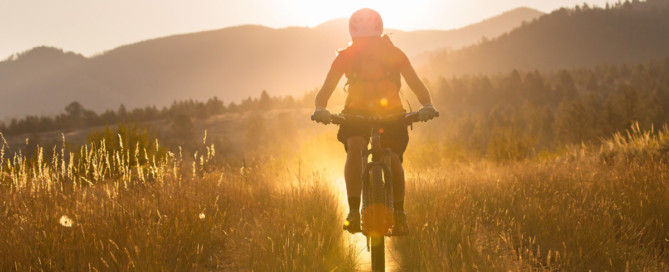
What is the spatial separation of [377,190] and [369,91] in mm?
966

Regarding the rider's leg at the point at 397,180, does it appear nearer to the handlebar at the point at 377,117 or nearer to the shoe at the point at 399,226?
the shoe at the point at 399,226

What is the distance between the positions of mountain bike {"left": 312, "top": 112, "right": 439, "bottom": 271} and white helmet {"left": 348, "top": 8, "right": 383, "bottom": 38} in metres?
0.98

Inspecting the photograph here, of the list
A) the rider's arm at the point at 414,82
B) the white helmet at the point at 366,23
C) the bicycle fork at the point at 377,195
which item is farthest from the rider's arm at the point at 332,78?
the bicycle fork at the point at 377,195

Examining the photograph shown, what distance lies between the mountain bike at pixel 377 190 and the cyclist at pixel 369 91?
148 mm

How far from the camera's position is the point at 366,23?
388cm

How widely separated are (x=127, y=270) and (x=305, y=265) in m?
1.30

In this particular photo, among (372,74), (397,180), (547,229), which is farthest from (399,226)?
(547,229)

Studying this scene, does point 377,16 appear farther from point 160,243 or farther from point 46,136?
point 46,136

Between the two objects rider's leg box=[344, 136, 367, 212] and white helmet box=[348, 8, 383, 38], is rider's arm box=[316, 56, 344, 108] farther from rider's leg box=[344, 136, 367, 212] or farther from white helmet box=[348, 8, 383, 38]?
rider's leg box=[344, 136, 367, 212]

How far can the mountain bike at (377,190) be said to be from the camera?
127 inches

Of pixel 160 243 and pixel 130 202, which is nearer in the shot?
pixel 160 243

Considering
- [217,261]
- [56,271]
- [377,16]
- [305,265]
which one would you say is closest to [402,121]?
[377,16]

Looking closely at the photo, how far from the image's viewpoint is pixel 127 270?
2.93m

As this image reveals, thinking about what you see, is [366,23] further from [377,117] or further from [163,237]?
[163,237]
